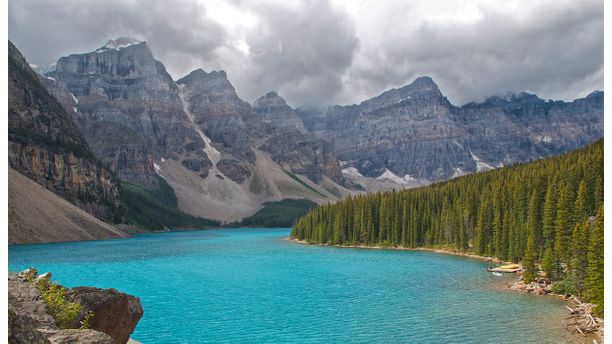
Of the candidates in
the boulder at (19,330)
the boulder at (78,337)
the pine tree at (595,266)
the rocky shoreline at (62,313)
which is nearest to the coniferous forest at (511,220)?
the pine tree at (595,266)

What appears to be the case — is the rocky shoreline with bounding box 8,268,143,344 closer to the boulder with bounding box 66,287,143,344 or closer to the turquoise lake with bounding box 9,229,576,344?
the boulder with bounding box 66,287,143,344

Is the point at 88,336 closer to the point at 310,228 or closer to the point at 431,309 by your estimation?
the point at 431,309

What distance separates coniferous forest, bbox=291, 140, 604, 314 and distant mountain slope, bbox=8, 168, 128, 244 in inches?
3224

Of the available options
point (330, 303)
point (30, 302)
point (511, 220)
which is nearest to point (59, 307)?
point (30, 302)

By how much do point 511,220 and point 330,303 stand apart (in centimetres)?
5334

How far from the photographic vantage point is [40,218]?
157m

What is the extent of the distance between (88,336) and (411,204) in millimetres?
121762

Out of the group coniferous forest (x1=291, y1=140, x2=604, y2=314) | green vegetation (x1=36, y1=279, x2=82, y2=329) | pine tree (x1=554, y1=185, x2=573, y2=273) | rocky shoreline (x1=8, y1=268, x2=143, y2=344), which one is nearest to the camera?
rocky shoreline (x1=8, y1=268, x2=143, y2=344)

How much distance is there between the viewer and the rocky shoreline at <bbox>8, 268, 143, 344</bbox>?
1326 centimetres

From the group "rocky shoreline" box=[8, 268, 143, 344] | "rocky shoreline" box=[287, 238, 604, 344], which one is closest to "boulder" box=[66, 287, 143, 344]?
"rocky shoreline" box=[8, 268, 143, 344]

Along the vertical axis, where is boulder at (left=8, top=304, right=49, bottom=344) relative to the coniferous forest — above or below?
below

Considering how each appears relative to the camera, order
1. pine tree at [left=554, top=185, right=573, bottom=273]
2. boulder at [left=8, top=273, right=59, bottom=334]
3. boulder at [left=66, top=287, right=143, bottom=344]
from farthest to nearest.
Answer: pine tree at [left=554, top=185, right=573, bottom=273] < boulder at [left=66, top=287, right=143, bottom=344] < boulder at [left=8, top=273, right=59, bottom=334]

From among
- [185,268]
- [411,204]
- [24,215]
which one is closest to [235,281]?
[185,268]

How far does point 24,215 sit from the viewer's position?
151750mm
